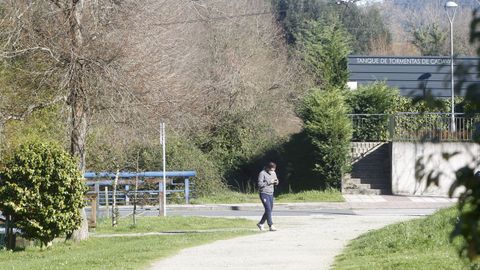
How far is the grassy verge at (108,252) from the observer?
570 inches

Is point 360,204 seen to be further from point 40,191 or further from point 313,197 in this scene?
point 40,191

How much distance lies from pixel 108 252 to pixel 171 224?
649cm

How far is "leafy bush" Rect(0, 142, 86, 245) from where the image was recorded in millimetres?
18000

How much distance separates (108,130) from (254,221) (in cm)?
485

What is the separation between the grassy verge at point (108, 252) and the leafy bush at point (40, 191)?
0.54m

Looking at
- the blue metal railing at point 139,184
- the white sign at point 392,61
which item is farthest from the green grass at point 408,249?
the white sign at point 392,61

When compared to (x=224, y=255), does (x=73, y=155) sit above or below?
above

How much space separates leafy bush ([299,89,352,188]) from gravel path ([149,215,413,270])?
11.1 meters

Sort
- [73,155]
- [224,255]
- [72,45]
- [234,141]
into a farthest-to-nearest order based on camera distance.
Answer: [234,141] → [73,155] → [72,45] → [224,255]

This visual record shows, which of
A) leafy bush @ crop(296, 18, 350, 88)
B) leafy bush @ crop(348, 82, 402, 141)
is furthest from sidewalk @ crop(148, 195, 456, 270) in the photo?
leafy bush @ crop(296, 18, 350, 88)

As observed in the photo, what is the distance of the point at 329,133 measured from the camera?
3391 cm

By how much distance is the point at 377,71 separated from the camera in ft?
139

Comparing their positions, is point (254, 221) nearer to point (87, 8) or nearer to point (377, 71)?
point (87, 8)

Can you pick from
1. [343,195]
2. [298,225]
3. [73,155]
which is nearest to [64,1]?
[73,155]
